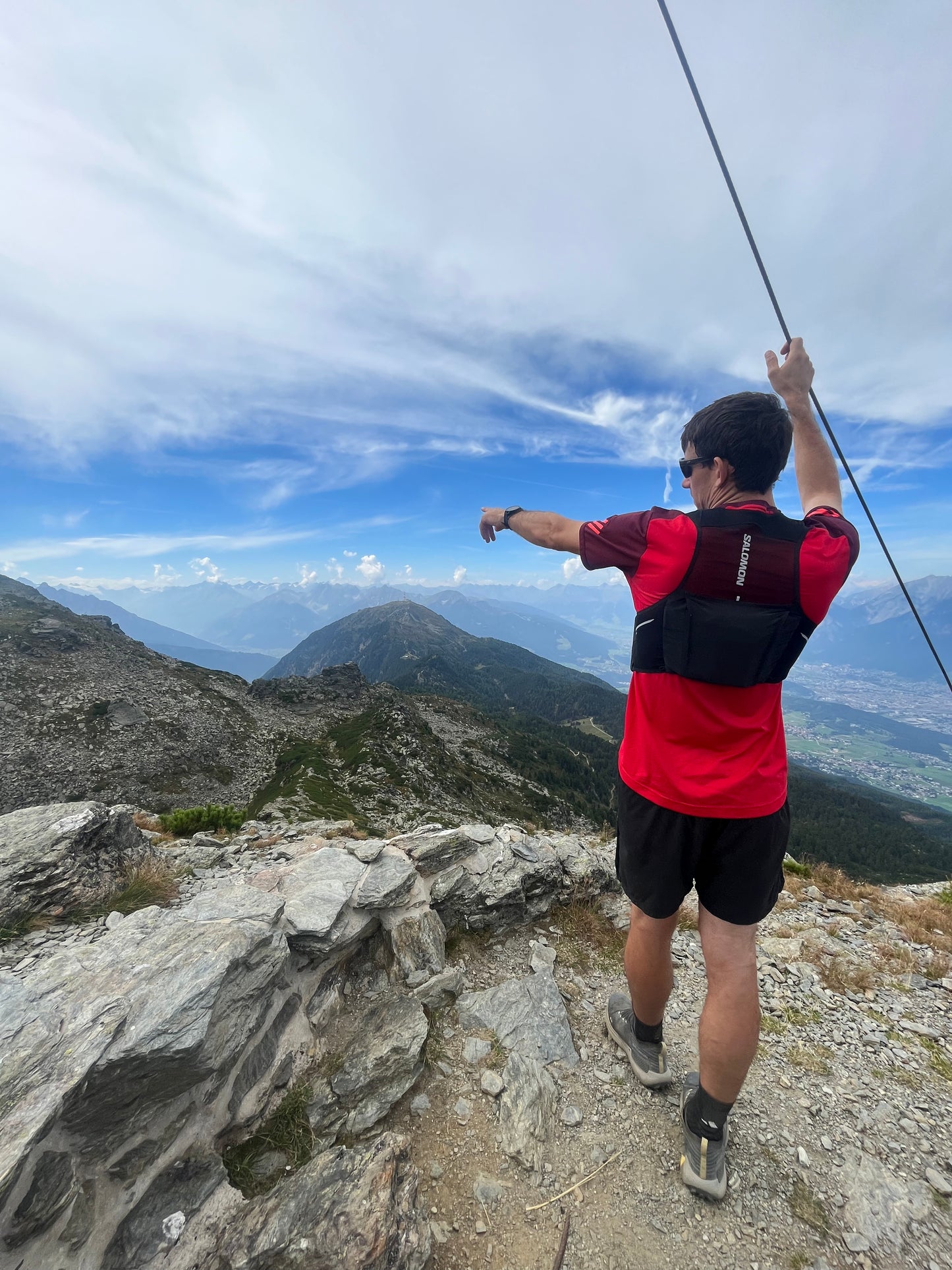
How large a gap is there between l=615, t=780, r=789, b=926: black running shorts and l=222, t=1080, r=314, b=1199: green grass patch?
11.3 ft

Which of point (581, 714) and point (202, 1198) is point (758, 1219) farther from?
point (581, 714)

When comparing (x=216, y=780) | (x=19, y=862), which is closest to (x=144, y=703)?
(x=216, y=780)

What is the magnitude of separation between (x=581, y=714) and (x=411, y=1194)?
199m

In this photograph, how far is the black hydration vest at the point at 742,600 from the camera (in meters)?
2.78

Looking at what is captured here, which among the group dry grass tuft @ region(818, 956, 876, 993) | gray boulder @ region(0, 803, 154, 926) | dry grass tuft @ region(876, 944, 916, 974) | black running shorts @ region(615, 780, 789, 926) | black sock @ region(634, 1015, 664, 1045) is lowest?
dry grass tuft @ region(876, 944, 916, 974)

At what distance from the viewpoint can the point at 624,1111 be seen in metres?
4.27

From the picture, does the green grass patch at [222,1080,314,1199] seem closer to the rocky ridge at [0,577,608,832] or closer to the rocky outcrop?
the rocky outcrop

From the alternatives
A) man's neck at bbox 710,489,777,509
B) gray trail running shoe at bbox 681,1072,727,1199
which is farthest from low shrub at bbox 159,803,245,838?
man's neck at bbox 710,489,777,509

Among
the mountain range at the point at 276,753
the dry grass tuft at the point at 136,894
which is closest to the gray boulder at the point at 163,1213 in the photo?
the dry grass tuft at the point at 136,894

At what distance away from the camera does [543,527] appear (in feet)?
11.6

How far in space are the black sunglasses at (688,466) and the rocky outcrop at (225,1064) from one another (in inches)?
219

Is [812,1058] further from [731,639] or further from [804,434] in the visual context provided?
[804,434]

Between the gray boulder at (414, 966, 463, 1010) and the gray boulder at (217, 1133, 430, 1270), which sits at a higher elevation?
the gray boulder at (217, 1133, 430, 1270)

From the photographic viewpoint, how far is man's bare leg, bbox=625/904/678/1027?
12.7ft
